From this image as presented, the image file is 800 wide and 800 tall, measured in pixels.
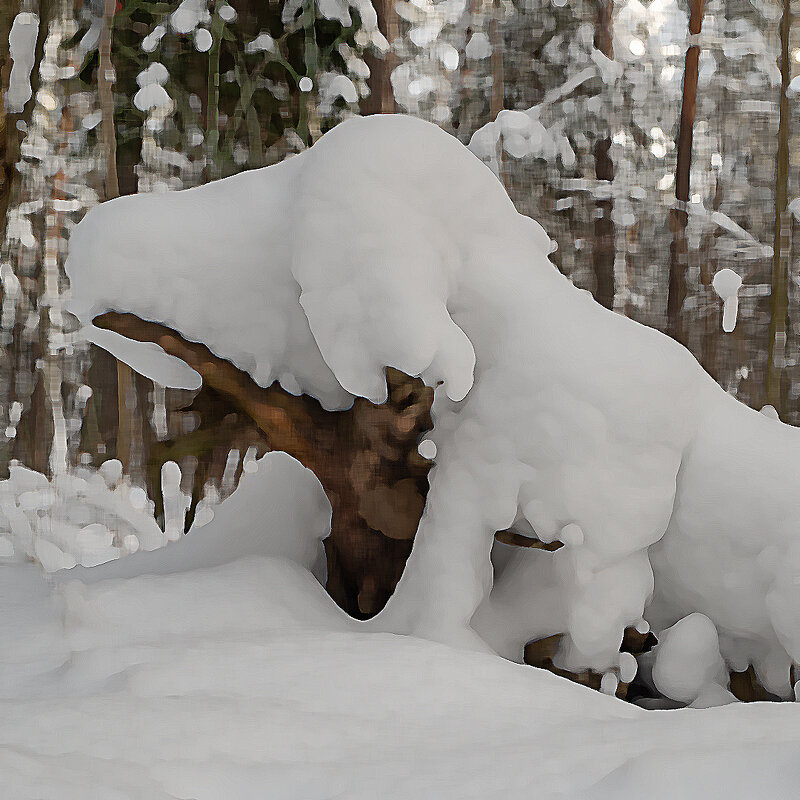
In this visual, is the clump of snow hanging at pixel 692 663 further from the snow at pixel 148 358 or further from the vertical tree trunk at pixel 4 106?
the vertical tree trunk at pixel 4 106

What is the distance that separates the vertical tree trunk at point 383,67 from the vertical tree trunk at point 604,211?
1.67 meters

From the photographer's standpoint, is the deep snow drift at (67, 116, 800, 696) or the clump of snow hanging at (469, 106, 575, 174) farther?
the clump of snow hanging at (469, 106, 575, 174)

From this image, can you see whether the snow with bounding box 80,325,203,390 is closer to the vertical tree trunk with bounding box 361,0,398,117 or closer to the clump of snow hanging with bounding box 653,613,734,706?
the clump of snow hanging with bounding box 653,613,734,706

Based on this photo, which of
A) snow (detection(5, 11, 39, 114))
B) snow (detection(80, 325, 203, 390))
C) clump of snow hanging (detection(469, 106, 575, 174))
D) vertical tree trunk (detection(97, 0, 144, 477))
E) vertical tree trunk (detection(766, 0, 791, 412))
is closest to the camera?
snow (detection(80, 325, 203, 390))

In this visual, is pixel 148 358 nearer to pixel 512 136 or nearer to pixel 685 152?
pixel 512 136

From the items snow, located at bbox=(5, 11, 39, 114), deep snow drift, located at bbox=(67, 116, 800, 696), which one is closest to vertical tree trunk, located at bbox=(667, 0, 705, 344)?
deep snow drift, located at bbox=(67, 116, 800, 696)

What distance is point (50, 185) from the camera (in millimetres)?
7191

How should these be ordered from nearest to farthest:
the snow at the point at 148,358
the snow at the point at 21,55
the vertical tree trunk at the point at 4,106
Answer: the snow at the point at 148,358
the vertical tree trunk at the point at 4,106
the snow at the point at 21,55

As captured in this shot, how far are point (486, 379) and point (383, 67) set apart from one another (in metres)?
3.77

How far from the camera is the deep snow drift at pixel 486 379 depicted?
183 centimetres

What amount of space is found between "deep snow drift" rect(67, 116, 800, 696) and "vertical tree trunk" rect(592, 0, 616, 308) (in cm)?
418

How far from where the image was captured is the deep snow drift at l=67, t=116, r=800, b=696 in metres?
1.83

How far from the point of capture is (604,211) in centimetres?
615

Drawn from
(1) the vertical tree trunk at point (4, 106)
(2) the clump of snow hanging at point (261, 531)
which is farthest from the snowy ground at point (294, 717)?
(1) the vertical tree trunk at point (4, 106)
